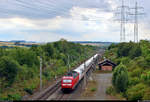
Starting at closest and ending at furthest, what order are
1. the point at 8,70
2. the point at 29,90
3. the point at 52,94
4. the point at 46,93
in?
the point at 8,70, the point at 52,94, the point at 29,90, the point at 46,93

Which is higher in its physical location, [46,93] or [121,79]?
[121,79]

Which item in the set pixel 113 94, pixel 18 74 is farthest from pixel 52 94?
pixel 113 94

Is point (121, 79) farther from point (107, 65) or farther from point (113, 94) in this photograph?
point (107, 65)

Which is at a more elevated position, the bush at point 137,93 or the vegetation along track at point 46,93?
the bush at point 137,93

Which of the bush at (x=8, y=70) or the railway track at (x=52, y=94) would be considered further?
the bush at (x=8, y=70)

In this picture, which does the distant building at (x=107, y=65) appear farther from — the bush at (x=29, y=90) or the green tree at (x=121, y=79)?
the bush at (x=29, y=90)

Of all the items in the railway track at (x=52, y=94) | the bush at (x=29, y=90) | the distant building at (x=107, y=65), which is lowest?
the railway track at (x=52, y=94)

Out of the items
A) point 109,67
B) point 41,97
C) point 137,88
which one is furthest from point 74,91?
point 109,67

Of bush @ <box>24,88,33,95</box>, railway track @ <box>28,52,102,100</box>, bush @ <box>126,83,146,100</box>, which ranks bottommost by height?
railway track @ <box>28,52,102,100</box>

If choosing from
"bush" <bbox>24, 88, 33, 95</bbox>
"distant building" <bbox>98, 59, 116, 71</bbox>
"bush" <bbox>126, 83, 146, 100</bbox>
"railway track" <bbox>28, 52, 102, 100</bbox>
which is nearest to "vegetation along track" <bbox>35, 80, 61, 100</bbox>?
"railway track" <bbox>28, 52, 102, 100</bbox>

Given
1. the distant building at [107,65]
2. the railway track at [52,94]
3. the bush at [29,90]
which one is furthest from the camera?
the distant building at [107,65]

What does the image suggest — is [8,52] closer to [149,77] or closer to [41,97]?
[41,97]

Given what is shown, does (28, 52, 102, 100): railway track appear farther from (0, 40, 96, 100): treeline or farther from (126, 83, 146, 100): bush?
(126, 83, 146, 100): bush

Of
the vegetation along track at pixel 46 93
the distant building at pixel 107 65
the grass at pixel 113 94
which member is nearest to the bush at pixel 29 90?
the vegetation along track at pixel 46 93
